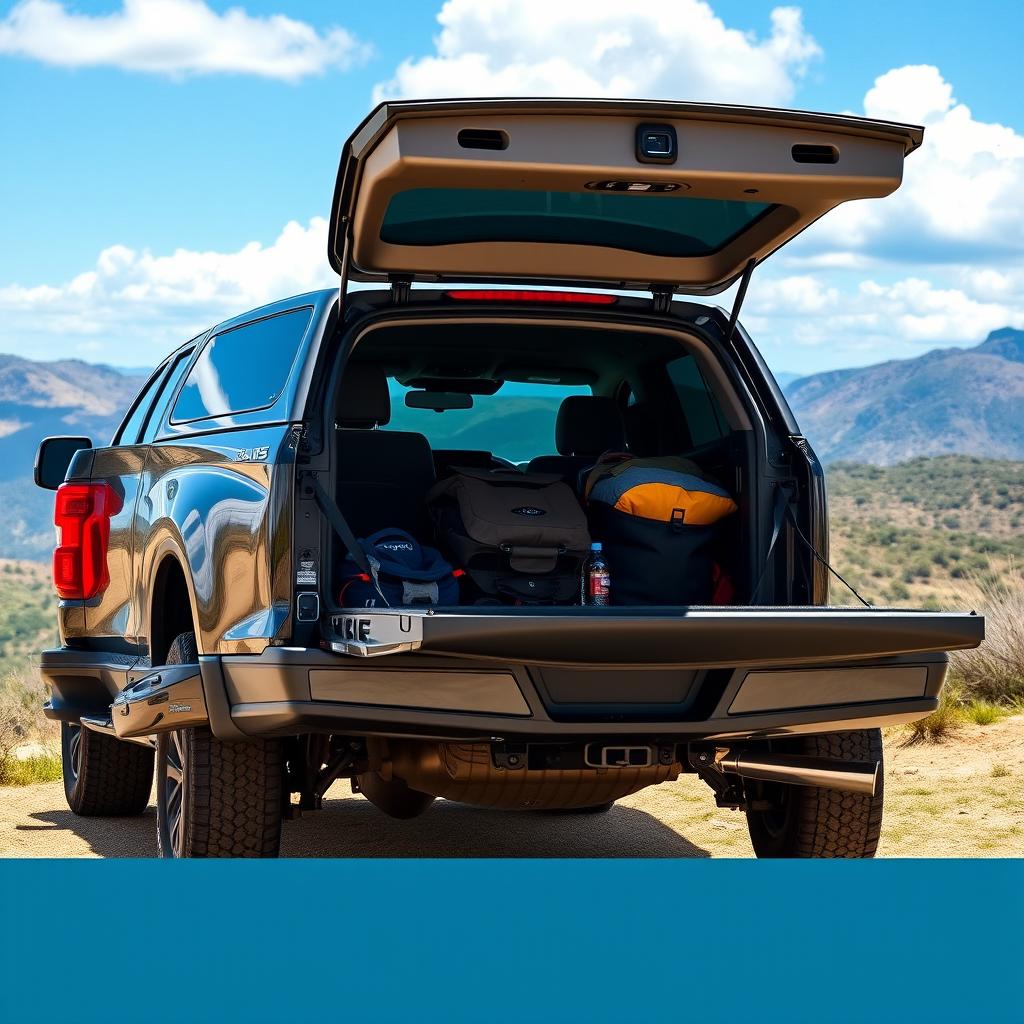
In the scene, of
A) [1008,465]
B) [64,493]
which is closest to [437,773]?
[64,493]

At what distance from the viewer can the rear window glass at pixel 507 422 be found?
6.61m

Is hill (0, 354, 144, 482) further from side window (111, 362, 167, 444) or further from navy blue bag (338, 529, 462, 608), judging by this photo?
navy blue bag (338, 529, 462, 608)

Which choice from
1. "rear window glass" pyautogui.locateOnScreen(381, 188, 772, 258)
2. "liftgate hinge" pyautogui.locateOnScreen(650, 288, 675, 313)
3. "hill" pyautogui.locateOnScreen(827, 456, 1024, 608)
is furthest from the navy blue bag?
"hill" pyautogui.locateOnScreen(827, 456, 1024, 608)

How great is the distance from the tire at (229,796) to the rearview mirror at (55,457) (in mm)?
2661

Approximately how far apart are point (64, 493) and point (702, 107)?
3464 millimetres

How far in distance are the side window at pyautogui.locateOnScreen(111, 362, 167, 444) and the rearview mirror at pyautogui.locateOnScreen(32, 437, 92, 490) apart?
6.9 inches

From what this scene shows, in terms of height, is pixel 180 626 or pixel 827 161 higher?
pixel 827 161

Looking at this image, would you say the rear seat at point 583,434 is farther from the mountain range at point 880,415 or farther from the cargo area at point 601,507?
the mountain range at point 880,415

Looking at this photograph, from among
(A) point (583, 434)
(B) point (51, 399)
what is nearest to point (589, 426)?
(A) point (583, 434)

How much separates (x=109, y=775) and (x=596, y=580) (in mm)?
3144

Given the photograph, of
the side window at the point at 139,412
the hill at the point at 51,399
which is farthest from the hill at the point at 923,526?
the hill at the point at 51,399

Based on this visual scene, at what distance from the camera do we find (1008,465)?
195 feet

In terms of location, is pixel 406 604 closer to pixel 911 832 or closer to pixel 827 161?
pixel 827 161

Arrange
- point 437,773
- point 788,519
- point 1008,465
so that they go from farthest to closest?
1. point 1008,465
2. point 788,519
3. point 437,773
